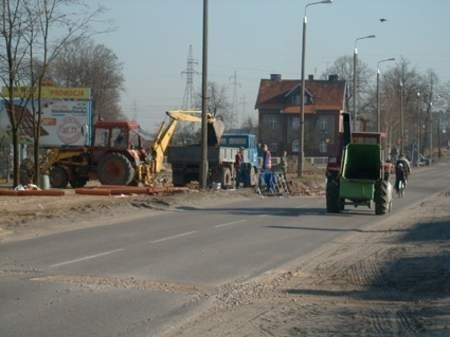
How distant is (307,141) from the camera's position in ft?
333

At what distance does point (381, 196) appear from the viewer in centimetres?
2827


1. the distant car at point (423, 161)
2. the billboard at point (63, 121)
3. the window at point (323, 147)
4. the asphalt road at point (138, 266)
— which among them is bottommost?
the asphalt road at point (138, 266)

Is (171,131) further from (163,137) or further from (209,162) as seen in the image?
(209,162)

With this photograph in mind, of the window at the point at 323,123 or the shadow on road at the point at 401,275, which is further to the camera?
the window at the point at 323,123

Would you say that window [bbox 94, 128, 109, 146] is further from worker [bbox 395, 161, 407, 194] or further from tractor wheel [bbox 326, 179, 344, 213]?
worker [bbox 395, 161, 407, 194]

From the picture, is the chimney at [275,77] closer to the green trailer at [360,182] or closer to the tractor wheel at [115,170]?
the tractor wheel at [115,170]

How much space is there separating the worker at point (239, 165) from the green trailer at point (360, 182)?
42.9ft

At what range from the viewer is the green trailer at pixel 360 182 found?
91.4ft

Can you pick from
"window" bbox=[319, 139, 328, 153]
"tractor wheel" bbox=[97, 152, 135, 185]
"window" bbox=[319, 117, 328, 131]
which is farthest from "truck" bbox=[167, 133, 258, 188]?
"window" bbox=[319, 117, 328, 131]

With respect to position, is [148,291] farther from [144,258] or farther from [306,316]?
[144,258]

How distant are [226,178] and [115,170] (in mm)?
6733

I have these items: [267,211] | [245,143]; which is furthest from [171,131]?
[267,211]

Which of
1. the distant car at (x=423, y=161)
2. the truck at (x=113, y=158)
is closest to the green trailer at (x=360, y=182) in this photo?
the truck at (x=113, y=158)

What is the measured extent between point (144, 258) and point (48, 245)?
306 centimetres
